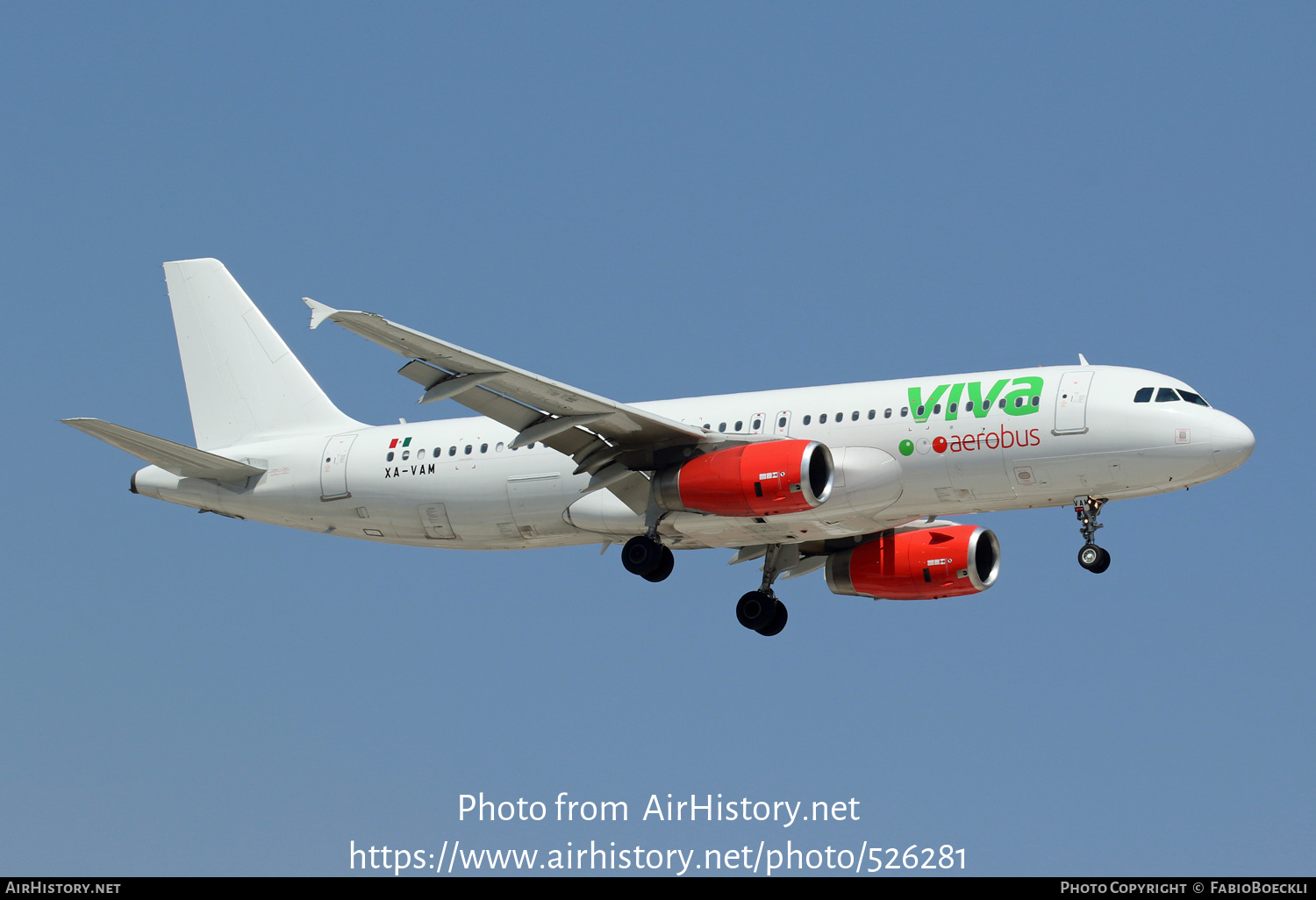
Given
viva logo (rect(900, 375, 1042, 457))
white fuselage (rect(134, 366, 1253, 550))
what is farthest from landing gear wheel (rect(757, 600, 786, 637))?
viva logo (rect(900, 375, 1042, 457))

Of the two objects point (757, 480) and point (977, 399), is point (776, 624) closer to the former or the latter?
point (757, 480)

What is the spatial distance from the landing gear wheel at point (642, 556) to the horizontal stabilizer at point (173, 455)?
10.2 meters

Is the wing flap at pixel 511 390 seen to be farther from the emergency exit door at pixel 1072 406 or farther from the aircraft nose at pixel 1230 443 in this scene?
the aircraft nose at pixel 1230 443

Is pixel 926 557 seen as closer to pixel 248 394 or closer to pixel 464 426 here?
pixel 464 426

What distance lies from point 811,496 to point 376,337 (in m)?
9.36

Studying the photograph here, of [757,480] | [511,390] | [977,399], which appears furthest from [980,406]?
[511,390]

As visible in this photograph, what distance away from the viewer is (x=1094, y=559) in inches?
1375

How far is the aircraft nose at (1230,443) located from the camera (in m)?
33.7

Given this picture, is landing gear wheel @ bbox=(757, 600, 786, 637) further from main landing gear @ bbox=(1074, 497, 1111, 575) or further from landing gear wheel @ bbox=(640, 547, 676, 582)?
main landing gear @ bbox=(1074, 497, 1111, 575)

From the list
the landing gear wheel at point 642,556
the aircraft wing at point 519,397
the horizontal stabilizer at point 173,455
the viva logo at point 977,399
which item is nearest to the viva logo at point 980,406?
the viva logo at point 977,399

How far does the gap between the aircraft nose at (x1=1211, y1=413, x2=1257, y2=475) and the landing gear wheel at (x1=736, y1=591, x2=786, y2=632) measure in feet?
38.4

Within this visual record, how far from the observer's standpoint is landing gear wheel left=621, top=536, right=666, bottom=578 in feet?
122

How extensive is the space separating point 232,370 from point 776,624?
15814 millimetres
